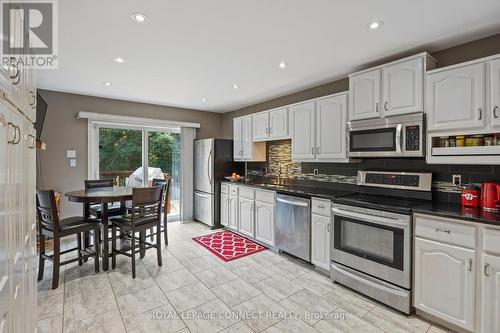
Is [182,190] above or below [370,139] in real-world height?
below

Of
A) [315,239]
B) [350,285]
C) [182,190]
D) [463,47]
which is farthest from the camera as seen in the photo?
[182,190]

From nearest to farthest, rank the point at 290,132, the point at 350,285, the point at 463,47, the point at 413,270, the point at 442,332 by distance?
the point at 442,332
the point at 413,270
the point at 463,47
the point at 350,285
the point at 290,132

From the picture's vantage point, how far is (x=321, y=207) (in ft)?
9.43

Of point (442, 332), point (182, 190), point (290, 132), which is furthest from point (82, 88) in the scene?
point (442, 332)

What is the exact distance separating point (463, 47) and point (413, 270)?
7.27 feet

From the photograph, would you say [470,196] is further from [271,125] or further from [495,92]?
[271,125]

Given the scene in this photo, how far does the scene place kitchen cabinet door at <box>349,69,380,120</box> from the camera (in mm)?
2625

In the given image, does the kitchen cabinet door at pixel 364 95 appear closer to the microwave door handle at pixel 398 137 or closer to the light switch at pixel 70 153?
the microwave door handle at pixel 398 137

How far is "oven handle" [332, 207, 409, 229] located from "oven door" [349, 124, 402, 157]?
0.70 m

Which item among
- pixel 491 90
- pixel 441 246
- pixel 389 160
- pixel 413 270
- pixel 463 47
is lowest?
pixel 413 270

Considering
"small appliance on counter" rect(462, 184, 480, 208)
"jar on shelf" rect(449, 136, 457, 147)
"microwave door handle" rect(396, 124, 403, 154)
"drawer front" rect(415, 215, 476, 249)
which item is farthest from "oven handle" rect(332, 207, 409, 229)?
"jar on shelf" rect(449, 136, 457, 147)

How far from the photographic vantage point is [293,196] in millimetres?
3213

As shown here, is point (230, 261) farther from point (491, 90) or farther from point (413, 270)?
point (491, 90)

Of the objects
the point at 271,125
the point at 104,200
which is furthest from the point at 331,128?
the point at 104,200
